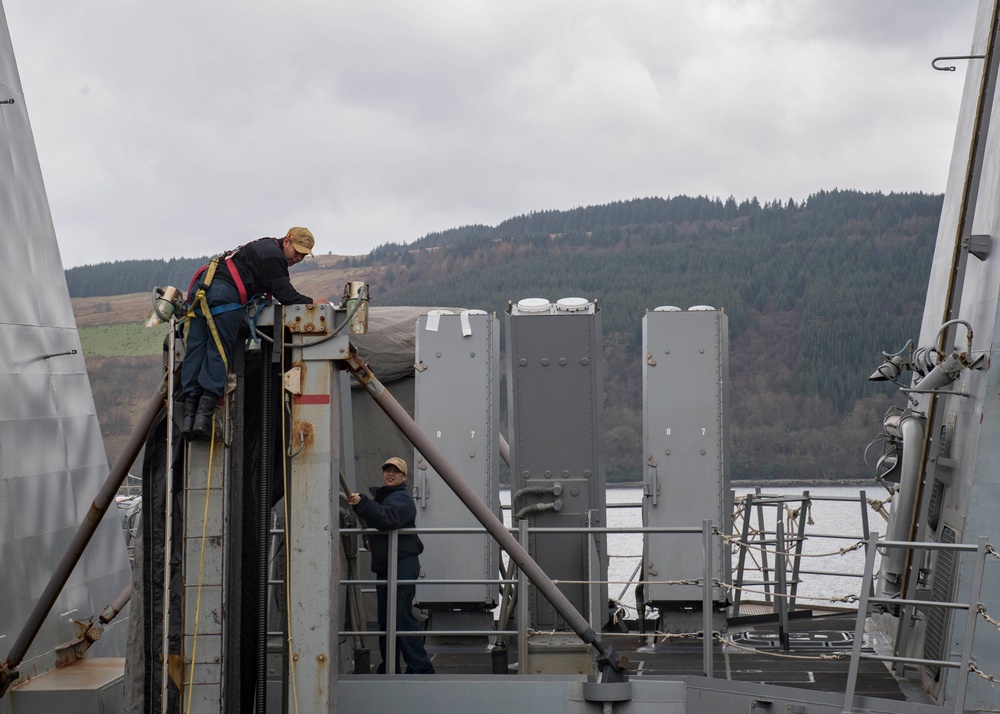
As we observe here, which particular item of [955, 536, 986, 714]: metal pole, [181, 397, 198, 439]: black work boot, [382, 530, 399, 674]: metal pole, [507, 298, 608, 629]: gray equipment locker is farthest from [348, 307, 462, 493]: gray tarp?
[955, 536, 986, 714]: metal pole

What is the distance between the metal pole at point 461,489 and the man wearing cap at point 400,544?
3.13ft

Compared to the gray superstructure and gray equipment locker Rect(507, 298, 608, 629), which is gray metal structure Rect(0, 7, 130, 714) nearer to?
the gray superstructure

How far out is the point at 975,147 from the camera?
784 cm

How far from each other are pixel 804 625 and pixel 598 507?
115 inches

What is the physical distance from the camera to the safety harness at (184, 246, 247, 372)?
5961mm

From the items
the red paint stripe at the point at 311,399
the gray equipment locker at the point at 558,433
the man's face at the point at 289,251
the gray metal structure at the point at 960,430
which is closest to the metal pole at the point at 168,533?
the red paint stripe at the point at 311,399

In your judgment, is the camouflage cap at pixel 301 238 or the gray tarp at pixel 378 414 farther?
the gray tarp at pixel 378 414

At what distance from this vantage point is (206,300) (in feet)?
19.7

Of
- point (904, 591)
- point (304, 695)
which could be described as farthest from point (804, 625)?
point (304, 695)

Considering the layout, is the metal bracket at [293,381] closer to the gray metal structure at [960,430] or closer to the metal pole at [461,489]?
the metal pole at [461,489]

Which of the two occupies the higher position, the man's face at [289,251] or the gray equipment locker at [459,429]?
the man's face at [289,251]

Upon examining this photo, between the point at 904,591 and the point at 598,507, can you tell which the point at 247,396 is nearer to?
the point at 598,507

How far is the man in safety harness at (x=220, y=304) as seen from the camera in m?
5.89

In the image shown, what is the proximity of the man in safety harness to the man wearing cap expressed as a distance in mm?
1502
